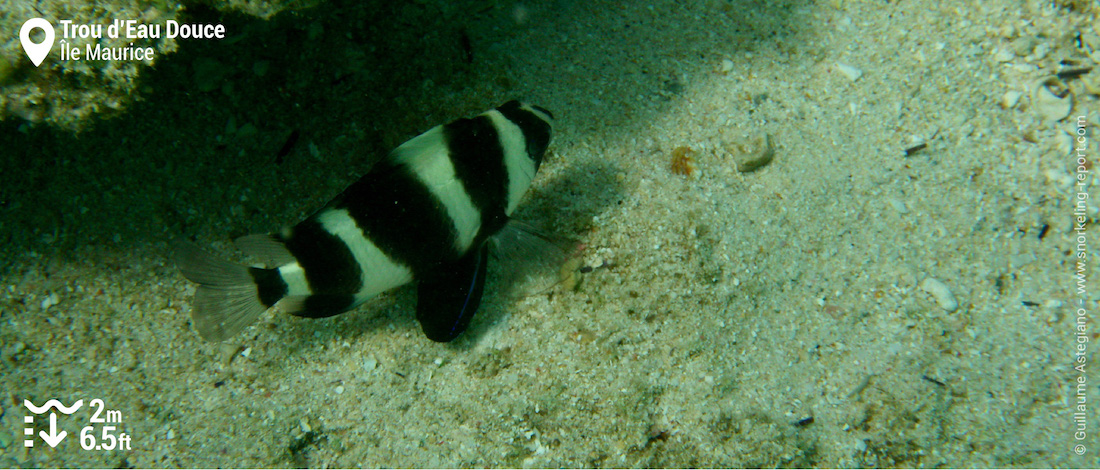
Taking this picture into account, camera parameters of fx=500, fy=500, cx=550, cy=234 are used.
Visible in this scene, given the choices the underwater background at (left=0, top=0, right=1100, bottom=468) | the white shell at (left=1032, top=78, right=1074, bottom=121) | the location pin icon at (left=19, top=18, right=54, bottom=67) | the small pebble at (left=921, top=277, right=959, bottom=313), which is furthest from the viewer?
the white shell at (left=1032, top=78, right=1074, bottom=121)

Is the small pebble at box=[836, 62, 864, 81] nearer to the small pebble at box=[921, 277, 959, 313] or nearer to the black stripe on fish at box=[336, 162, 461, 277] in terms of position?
the small pebble at box=[921, 277, 959, 313]

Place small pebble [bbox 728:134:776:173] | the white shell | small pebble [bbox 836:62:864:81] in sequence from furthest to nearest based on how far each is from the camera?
small pebble [bbox 836:62:864:81], small pebble [bbox 728:134:776:173], the white shell

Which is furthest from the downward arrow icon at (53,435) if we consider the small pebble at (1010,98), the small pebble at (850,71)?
the small pebble at (1010,98)

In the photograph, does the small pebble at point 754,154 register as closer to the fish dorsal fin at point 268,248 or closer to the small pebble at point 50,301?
the fish dorsal fin at point 268,248

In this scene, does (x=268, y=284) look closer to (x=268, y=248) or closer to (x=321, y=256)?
(x=268, y=248)

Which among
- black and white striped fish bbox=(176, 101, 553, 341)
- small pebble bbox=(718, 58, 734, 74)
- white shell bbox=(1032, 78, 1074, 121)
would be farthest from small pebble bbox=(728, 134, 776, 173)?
white shell bbox=(1032, 78, 1074, 121)

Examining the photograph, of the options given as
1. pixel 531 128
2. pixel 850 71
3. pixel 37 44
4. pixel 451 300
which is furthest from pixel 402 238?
pixel 850 71

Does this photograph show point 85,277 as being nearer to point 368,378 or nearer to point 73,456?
point 73,456
